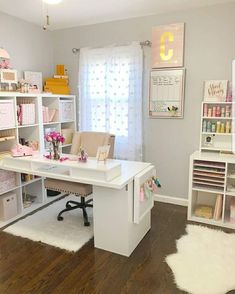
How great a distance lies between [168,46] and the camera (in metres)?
3.27

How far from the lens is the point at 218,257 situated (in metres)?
2.33

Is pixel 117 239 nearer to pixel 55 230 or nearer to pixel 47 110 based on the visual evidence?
pixel 55 230

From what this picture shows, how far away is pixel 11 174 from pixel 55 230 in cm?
85

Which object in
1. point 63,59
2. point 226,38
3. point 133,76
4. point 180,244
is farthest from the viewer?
point 63,59

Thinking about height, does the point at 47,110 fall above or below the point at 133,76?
below

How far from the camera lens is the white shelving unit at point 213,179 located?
289 centimetres

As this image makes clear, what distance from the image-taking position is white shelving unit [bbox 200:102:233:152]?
3.01m

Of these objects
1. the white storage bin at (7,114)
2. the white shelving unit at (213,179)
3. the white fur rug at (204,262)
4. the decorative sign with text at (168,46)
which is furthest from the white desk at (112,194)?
the decorative sign with text at (168,46)

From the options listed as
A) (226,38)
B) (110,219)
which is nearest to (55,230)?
(110,219)

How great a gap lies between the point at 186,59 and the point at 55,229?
2.53 metres

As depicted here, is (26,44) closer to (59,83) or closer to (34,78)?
(34,78)

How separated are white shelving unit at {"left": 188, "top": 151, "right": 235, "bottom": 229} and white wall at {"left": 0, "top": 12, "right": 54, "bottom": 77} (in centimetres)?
255

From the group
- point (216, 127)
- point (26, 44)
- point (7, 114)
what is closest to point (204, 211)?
point (216, 127)

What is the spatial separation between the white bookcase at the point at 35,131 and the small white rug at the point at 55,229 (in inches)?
8.4
